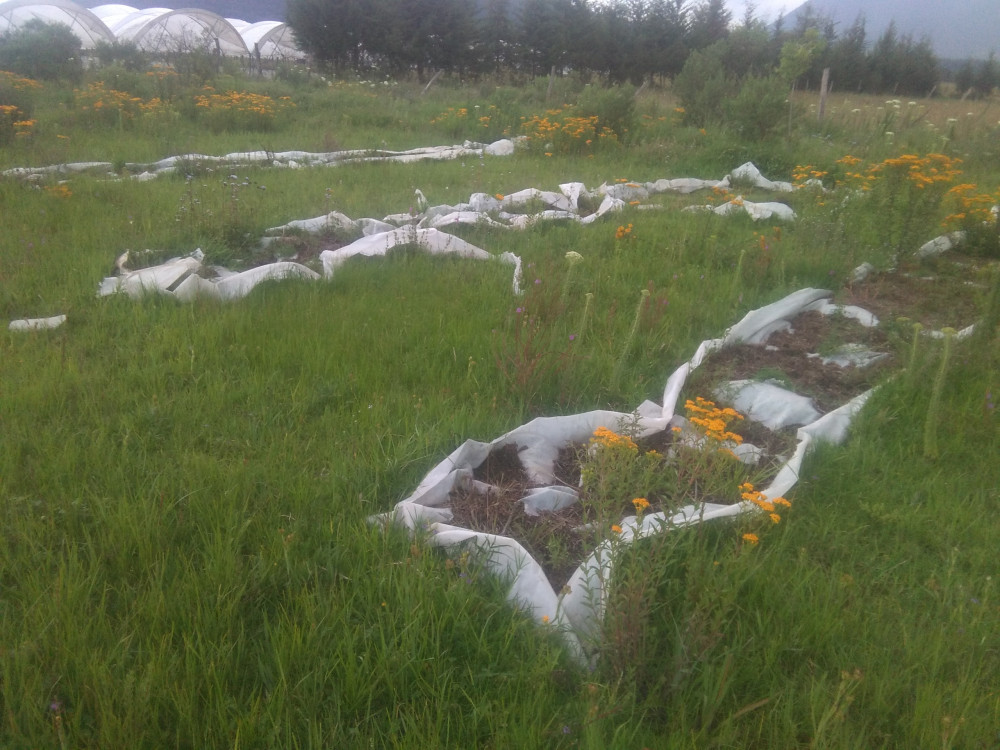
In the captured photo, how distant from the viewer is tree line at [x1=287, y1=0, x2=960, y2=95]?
89.2ft

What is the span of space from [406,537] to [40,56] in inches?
706

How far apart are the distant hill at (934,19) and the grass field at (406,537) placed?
42.7m

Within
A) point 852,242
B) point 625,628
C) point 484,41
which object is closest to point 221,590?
point 625,628

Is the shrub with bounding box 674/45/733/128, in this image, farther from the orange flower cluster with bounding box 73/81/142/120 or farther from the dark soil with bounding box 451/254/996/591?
the orange flower cluster with bounding box 73/81/142/120

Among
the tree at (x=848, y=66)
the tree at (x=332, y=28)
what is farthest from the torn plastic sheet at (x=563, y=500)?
the tree at (x=848, y=66)

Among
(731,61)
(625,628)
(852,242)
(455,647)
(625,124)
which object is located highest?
(731,61)

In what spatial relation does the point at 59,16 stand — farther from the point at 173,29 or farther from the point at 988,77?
the point at 988,77

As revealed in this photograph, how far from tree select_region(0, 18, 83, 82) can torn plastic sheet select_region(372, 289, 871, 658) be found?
51.3 feet

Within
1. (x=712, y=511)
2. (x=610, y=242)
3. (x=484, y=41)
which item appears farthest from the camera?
(x=484, y=41)

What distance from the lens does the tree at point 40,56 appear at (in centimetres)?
1448

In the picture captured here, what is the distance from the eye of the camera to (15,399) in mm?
2875

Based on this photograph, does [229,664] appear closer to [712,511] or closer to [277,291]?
[712,511]

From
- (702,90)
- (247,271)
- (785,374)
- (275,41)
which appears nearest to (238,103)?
(247,271)

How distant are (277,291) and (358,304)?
61 cm
